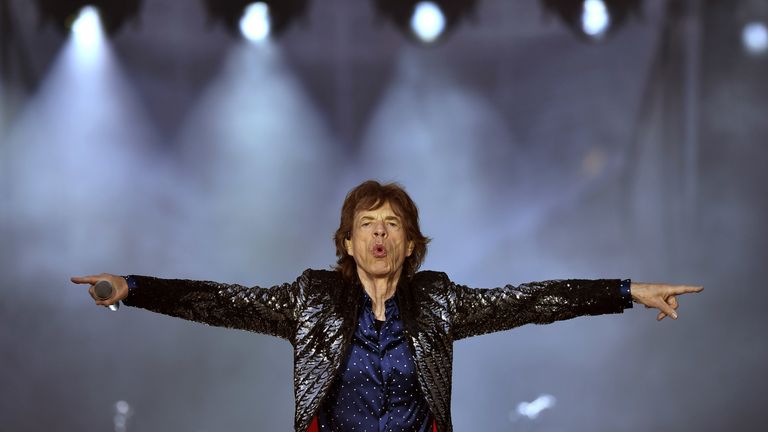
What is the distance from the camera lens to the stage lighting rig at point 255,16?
7184mm

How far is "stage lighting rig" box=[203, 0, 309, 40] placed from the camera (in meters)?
7.18

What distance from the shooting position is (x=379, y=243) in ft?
9.75

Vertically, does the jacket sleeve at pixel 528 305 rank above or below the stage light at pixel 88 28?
below

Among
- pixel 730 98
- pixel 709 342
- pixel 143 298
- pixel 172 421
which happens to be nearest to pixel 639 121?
pixel 730 98

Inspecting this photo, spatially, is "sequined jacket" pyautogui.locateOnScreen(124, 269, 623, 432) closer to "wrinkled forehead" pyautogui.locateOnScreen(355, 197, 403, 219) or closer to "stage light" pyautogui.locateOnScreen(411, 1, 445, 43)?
"wrinkled forehead" pyautogui.locateOnScreen(355, 197, 403, 219)

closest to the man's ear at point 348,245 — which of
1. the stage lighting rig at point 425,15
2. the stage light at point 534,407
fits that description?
the stage lighting rig at point 425,15

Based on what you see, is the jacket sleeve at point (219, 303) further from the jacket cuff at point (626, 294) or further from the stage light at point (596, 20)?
the stage light at point (596, 20)

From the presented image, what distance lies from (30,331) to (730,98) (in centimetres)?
526

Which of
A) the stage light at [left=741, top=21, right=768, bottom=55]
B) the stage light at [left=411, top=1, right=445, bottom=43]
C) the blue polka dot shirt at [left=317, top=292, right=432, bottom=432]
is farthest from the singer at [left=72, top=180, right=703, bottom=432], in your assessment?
the stage light at [left=741, top=21, right=768, bottom=55]

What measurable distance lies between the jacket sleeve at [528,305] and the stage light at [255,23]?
4.65 meters

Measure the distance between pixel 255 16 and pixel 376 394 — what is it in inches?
192

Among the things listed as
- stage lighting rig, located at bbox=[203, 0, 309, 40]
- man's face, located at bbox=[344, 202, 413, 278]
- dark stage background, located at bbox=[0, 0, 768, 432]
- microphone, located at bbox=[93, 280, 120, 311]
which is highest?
stage lighting rig, located at bbox=[203, 0, 309, 40]

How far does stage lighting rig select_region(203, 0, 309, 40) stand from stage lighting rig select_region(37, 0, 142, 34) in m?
0.55

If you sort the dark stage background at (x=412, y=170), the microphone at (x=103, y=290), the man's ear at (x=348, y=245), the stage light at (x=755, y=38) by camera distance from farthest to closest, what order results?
the dark stage background at (x=412, y=170), the stage light at (x=755, y=38), the man's ear at (x=348, y=245), the microphone at (x=103, y=290)
